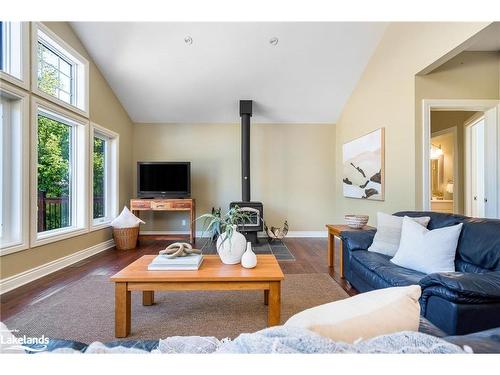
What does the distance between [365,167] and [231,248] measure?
292cm

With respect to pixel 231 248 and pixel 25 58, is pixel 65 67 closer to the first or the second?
pixel 25 58

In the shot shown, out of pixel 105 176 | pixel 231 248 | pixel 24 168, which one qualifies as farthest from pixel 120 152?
pixel 231 248

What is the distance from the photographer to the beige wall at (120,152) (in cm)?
246

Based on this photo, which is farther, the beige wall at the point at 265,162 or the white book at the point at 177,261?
the beige wall at the point at 265,162

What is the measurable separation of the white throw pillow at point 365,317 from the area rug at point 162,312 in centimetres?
127

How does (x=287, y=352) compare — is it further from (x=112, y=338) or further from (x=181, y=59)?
(x=181, y=59)

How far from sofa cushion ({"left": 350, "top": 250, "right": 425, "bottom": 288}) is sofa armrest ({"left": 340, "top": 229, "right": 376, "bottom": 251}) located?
0.07 m

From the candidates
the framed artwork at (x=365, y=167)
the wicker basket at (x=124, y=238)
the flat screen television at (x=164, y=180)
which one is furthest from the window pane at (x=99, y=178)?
the framed artwork at (x=365, y=167)

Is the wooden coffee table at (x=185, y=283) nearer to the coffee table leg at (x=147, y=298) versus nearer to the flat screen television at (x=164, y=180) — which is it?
the coffee table leg at (x=147, y=298)

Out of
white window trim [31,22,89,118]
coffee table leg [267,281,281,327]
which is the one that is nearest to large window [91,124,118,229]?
white window trim [31,22,89,118]

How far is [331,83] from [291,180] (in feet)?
6.57

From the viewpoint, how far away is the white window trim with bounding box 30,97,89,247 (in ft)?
8.51

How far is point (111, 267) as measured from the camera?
305 cm

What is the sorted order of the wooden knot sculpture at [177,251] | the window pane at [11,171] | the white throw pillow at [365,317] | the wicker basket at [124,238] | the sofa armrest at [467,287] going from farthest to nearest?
the wicker basket at [124,238], the window pane at [11,171], the wooden knot sculpture at [177,251], the sofa armrest at [467,287], the white throw pillow at [365,317]
